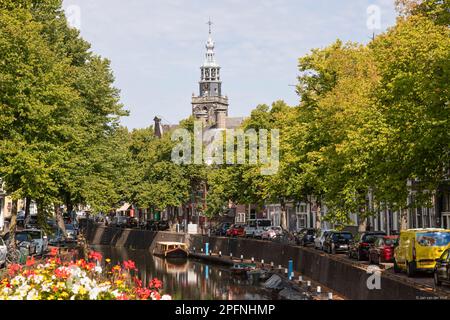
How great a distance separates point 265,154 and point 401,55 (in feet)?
150

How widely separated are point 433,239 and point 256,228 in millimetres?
56669

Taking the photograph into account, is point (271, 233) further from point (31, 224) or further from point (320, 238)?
point (31, 224)

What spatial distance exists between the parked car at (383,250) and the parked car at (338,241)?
11.3 meters

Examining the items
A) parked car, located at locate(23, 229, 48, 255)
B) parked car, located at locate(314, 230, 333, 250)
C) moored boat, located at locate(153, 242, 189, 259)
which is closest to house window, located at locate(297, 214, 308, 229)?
moored boat, located at locate(153, 242, 189, 259)

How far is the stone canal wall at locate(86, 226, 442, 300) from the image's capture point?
94.0 ft

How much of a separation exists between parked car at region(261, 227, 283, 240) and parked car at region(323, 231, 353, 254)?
2429 centimetres

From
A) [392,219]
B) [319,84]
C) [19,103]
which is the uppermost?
[319,84]

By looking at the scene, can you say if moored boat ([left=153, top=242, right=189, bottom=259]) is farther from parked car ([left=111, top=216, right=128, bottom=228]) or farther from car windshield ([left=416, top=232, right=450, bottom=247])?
car windshield ([left=416, top=232, right=450, bottom=247])

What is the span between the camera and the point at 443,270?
90.1 feet

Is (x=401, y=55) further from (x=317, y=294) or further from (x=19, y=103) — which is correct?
(x=19, y=103)

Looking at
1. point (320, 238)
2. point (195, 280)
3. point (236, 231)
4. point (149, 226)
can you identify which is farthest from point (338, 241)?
point (149, 226)

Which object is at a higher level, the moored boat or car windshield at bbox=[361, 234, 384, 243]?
car windshield at bbox=[361, 234, 384, 243]
